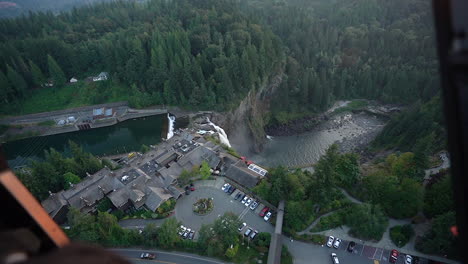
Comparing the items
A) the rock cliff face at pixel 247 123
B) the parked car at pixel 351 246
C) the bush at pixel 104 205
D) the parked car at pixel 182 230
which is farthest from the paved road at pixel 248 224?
the rock cliff face at pixel 247 123

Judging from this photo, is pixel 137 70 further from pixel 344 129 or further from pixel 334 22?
pixel 334 22

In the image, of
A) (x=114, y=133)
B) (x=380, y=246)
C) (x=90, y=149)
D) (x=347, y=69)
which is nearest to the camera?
(x=380, y=246)

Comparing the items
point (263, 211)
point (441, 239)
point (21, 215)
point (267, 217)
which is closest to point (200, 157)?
point (263, 211)

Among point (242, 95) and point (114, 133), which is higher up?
point (242, 95)

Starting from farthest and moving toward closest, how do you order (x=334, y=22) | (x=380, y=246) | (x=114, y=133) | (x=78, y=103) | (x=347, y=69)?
(x=334, y=22) < (x=347, y=69) < (x=78, y=103) < (x=114, y=133) < (x=380, y=246)

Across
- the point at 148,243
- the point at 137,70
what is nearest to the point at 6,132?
the point at 137,70

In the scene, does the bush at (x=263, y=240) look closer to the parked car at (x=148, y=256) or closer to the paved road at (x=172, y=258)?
the paved road at (x=172, y=258)

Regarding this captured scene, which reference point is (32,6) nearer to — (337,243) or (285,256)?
(285,256)
